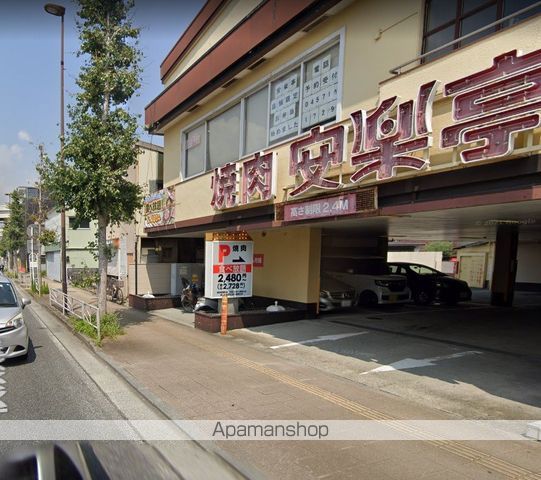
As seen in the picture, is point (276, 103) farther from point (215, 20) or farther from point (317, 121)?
point (215, 20)

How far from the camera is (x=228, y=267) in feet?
36.5

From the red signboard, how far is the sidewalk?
2.66m

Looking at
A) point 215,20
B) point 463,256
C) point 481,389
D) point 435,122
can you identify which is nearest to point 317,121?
point 435,122

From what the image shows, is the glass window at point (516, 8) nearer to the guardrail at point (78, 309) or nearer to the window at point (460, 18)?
the window at point (460, 18)

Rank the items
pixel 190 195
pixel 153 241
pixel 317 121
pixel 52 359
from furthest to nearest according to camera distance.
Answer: pixel 153 241
pixel 190 195
pixel 317 121
pixel 52 359

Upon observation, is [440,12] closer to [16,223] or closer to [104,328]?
[104,328]

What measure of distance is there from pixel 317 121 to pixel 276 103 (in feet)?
5.96

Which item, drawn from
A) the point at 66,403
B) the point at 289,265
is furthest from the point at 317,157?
the point at 66,403

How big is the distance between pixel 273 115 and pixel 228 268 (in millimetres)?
4023

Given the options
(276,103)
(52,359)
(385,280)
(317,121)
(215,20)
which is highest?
(215,20)

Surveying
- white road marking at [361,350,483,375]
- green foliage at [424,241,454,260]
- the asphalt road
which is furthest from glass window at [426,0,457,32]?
green foliage at [424,241,454,260]

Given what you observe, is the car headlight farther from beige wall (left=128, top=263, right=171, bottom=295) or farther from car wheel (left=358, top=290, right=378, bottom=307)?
car wheel (left=358, top=290, right=378, bottom=307)

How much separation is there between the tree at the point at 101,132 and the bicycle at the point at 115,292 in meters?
7.34

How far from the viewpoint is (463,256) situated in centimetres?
2725
